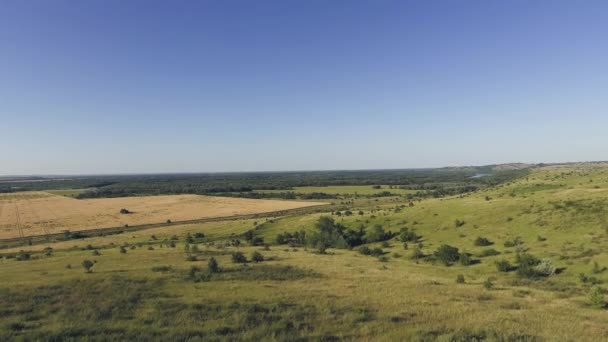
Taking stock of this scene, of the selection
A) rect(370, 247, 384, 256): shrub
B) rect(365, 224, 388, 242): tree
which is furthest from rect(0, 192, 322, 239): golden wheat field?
rect(370, 247, 384, 256): shrub

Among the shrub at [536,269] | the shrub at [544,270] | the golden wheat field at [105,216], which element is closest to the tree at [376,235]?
the shrub at [536,269]

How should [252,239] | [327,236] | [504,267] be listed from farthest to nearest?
[252,239] < [327,236] < [504,267]

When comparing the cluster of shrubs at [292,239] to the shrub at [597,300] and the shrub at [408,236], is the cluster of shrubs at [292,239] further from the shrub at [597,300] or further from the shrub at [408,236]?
the shrub at [597,300]

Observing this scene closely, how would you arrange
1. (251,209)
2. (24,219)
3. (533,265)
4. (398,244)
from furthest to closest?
(251,209) → (24,219) → (398,244) → (533,265)

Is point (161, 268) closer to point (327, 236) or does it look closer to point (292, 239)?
point (327, 236)

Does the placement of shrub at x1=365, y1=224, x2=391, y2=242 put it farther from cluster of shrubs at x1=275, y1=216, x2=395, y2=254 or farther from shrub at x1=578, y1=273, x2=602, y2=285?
shrub at x1=578, y1=273, x2=602, y2=285

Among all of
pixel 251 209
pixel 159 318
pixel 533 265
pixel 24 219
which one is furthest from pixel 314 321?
pixel 24 219

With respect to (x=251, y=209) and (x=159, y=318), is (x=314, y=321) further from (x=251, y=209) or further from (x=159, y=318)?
(x=251, y=209)

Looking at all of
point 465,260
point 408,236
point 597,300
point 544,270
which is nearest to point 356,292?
point 597,300
